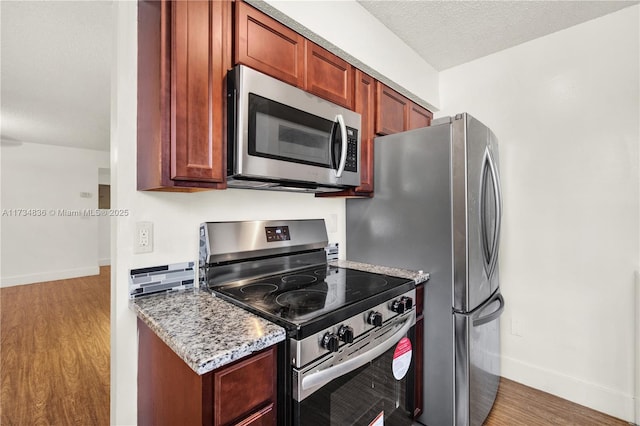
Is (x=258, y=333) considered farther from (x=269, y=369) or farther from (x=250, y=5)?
(x=250, y=5)

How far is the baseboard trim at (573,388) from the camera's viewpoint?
1.84 metres

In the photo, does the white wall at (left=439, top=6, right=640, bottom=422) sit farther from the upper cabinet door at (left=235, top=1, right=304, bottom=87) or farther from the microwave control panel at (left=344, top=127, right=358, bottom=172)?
the upper cabinet door at (left=235, top=1, right=304, bottom=87)

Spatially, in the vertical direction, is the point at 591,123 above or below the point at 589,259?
above

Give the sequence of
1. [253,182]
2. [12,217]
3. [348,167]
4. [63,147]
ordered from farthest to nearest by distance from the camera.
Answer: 1. [63,147]
2. [12,217]
3. [348,167]
4. [253,182]

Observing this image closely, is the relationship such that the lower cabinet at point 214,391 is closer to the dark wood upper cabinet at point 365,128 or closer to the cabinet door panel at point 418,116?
the dark wood upper cabinet at point 365,128

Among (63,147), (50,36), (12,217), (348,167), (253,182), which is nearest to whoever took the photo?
(253,182)

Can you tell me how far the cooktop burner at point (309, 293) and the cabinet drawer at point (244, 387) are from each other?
0.14 meters

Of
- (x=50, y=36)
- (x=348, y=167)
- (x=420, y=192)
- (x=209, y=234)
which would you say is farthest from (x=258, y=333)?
(x=50, y=36)

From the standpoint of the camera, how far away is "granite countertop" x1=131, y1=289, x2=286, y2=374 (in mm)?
807

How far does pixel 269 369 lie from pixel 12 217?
256 inches

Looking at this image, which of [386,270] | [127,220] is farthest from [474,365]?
[127,220]

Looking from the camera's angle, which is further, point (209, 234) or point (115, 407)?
point (209, 234)

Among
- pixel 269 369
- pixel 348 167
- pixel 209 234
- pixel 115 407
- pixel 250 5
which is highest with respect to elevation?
pixel 250 5

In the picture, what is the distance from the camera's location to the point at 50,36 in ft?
6.91
